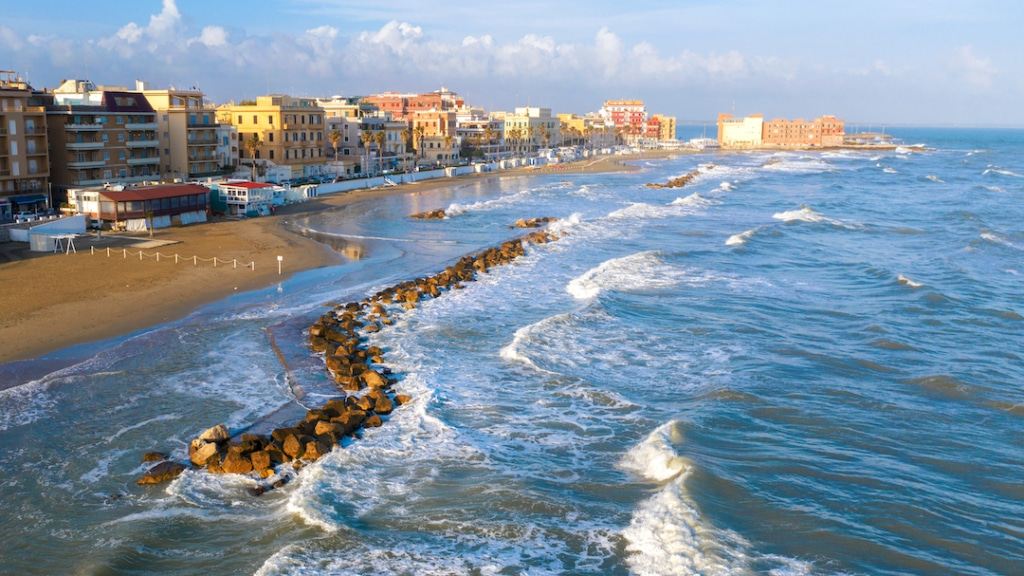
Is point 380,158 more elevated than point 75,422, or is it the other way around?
point 380,158

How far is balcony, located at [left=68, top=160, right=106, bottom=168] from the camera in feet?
145

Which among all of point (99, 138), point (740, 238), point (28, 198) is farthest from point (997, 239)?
point (28, 198)

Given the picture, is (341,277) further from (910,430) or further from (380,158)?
(380,158)

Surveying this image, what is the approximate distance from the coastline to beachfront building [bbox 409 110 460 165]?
4671 cm

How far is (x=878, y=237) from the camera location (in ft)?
145

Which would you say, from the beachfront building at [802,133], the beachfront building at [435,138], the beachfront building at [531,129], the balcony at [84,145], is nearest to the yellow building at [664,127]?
the beachfront building at [802,133]

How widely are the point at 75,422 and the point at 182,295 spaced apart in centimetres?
1124

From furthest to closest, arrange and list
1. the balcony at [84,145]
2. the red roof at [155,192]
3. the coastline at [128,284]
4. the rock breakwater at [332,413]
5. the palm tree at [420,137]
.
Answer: the palm tree at [420,137], the balcony at [84,145], the red roof at [155,192], the coastline at [128,284], the rock breakwater at [332,413]

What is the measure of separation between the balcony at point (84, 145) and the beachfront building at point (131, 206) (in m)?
5.88

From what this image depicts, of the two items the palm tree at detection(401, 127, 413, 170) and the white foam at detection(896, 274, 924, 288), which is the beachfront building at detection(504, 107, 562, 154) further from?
the white foam at detection(896, 274, 924, 288)

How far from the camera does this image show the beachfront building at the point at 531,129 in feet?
382

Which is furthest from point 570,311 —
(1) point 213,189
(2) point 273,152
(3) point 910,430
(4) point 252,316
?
(2) point 273,152

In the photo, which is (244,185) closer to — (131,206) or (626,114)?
(131,206)

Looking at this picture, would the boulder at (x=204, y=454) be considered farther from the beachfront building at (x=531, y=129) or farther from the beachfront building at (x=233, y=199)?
the beachfront building at (x=531, y=129)
